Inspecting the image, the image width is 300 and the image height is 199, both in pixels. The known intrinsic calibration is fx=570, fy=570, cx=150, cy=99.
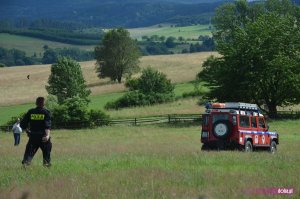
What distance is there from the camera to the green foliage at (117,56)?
104000 mm

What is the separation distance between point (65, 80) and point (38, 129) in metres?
62.8

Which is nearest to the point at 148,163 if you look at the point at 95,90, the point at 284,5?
the point at 284,5

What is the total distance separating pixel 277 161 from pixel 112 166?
13.7 feet

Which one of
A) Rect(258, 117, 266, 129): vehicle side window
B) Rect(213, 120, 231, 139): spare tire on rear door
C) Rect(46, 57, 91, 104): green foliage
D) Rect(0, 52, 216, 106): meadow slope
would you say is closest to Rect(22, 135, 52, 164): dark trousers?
Rect(213, 120, 231, 139): spare tire on rear door

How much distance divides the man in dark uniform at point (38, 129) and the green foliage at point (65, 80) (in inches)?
2417

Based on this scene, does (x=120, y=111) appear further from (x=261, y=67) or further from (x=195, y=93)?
(x=261, y=67)

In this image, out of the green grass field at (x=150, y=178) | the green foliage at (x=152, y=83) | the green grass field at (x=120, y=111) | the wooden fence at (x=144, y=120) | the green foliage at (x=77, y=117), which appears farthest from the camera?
the green foliage at (x=152, y=83)

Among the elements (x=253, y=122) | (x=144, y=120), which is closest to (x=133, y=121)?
(x=144, y=120)

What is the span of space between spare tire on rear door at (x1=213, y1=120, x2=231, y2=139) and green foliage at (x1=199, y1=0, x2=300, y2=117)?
2931 centimetres

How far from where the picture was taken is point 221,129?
2267 centimetres

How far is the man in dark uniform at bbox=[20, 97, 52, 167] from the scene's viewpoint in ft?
43.1

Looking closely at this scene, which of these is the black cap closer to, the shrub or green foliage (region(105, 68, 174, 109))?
the shrub

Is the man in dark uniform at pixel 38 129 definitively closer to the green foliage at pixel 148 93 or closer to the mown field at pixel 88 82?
the mown field at pixel 88 82

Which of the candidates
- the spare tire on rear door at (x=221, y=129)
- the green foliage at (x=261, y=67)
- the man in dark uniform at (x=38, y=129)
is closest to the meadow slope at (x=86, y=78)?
the green foliage at (x=261, y=67)
